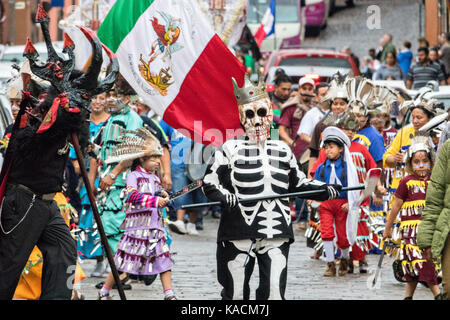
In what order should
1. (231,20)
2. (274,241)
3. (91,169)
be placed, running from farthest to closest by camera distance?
(231,20)
(91,169)
(274,241)

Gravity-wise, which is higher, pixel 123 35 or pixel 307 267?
pixel 123 35

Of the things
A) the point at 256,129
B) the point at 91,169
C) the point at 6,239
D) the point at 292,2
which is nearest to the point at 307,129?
the point at 91,169

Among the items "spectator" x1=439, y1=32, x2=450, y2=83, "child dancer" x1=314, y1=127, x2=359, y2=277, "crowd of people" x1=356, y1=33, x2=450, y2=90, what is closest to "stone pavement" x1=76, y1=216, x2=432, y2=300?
"child dancer" x1=314, y1=127, x2=359, y2=277

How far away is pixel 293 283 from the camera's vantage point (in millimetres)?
10930

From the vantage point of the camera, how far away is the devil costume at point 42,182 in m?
7.45

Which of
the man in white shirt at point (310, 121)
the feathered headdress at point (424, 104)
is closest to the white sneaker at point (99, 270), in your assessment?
the feathered headdress at point (424, 104)

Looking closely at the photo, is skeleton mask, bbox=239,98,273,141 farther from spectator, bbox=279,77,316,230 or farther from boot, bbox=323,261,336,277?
spectator, bbox=279,77,316,230

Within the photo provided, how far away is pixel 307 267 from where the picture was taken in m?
12.2

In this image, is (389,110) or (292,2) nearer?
(389,110)

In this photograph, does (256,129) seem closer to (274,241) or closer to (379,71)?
(274,241)

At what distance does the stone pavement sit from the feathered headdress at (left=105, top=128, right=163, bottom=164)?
4.24ft

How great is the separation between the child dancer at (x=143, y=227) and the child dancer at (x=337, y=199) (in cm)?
222

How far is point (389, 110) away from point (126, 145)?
510cm

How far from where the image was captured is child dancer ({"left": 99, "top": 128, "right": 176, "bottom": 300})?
9648 millimetres
